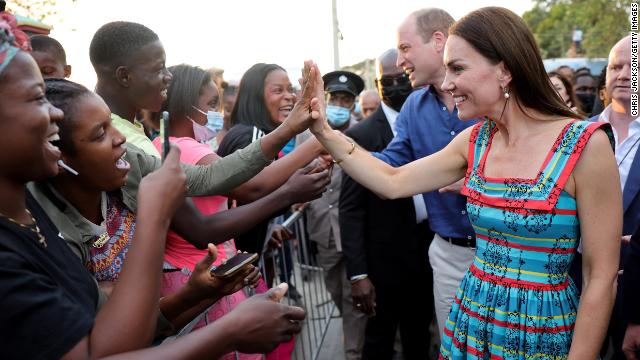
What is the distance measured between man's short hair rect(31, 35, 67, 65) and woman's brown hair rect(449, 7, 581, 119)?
7.24ft

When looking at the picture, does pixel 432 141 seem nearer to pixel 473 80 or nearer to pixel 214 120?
pixel 473 80

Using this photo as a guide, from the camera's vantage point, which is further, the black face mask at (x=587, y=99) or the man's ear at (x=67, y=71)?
the black face mask at (x=587, y=99)

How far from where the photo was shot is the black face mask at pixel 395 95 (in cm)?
433

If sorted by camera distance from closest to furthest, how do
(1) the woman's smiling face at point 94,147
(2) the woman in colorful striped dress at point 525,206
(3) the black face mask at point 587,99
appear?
(1) the woman's smiling face at point 94,147 → (2) the woman in colorful striped dress at point 525,206 → (3) the black face mask at point 587,99

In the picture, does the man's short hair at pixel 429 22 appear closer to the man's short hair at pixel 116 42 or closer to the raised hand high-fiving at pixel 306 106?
the raised hand high-fiving at pixel 306 106

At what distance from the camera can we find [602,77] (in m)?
5.42

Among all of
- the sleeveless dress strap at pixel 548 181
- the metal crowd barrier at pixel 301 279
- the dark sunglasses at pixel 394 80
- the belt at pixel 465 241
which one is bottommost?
the metal crowd barrier at pixel 301 279

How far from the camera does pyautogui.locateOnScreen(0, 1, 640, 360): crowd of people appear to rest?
1.50 meters

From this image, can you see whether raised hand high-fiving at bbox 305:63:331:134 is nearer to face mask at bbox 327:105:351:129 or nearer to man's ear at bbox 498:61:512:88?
man's ear at bbox 498:61:512:88

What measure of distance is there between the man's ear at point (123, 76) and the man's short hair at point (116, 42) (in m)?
0.03

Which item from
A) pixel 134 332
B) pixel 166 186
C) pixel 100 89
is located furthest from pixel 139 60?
pixel 134 332

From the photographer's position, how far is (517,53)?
240 centimetres

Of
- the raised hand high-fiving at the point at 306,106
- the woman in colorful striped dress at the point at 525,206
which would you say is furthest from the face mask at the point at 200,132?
the woman in colorful striped dress at the point at 525,206

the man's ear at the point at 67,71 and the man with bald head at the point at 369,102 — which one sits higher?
the man's ear at the point at 67,71
